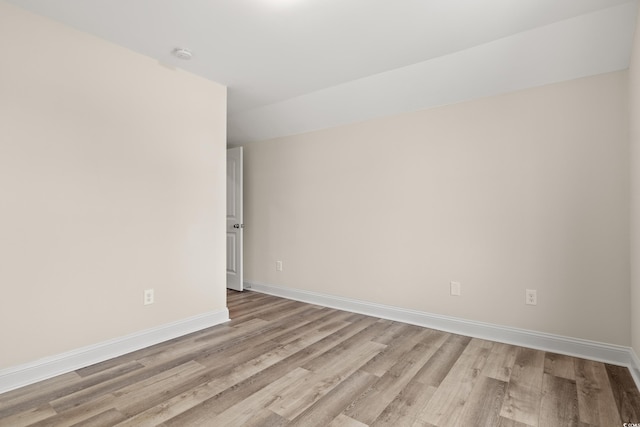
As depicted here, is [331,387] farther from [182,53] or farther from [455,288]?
[182,53]

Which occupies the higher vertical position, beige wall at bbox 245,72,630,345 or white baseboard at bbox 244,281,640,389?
beige wall at bbox 245,72,630,345

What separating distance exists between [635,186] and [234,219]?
13.1 feet

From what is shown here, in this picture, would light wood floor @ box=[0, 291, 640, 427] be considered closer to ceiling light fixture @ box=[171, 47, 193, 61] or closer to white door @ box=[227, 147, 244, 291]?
white door @ box=[227, 147, 244, 291]

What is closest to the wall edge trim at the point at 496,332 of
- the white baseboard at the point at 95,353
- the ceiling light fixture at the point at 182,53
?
the white baseboard at the point at 95,353

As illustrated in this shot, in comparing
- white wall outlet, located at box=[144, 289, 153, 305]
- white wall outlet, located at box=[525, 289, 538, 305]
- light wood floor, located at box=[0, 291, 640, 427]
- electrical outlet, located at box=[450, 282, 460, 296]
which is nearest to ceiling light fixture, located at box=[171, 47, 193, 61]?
white wall outlet, located at box=[144, 289, 153, 305]

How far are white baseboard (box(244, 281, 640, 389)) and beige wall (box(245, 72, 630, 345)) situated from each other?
0.06m

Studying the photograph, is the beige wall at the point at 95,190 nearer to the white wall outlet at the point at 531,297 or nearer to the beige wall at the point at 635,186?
the white wall outlet at the point at 531,297

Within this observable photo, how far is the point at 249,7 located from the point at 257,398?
2341 mm

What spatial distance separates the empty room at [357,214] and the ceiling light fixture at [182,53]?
0.01 meters

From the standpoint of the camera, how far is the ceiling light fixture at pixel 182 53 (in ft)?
8.35

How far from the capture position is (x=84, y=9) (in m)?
2.05

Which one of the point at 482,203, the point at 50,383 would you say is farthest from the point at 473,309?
the point at 50,383

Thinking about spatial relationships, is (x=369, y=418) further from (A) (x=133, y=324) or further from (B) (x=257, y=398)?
(A) (x=133, y=324)

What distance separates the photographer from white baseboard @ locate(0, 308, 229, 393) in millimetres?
1969
